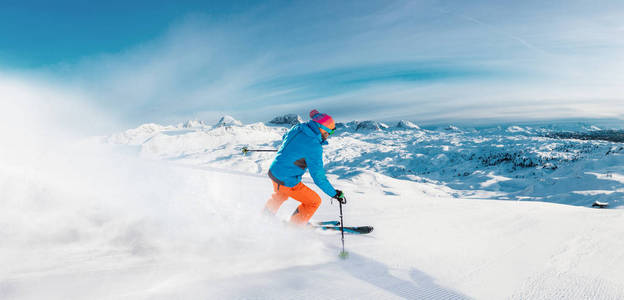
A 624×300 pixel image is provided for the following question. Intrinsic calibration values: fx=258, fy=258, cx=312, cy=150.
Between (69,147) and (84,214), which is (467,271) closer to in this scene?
(84,214)

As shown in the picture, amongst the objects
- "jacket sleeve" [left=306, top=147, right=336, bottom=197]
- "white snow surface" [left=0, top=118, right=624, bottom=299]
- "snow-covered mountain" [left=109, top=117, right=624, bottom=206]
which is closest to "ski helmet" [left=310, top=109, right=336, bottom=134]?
"jacket sleeve" [left=306, top=147, right=336, bottom=197]

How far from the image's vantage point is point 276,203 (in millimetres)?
4359

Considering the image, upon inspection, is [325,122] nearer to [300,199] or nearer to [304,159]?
[304,159]

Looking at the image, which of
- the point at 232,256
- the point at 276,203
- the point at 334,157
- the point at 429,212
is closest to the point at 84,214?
the point at 232,256

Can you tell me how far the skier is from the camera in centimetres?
368

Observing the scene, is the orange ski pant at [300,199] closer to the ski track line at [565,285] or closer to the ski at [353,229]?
the ski at [353,229]

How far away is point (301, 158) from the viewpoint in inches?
148

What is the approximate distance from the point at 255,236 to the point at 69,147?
15.8 ft

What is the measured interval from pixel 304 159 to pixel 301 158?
5cm

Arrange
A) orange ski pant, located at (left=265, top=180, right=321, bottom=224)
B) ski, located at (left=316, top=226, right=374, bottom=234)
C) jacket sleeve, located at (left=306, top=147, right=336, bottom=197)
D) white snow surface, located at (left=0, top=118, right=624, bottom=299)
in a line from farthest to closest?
1. ski, located at (left=316, top=226, right=374, bottom=234)
2. orange ski pant, located at (left=265, top=180, right=321, bottom=224)
3. jacket sleeve, located at (left=306, top=147, right=336, bottom=197)
4. white snow surface, located at (left=0, top=118, right=624, bottom=299)

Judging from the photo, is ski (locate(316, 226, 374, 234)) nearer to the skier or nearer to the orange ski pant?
the orange ski pant

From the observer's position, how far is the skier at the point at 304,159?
3.68m

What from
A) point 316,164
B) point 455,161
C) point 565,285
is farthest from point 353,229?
point 455,161

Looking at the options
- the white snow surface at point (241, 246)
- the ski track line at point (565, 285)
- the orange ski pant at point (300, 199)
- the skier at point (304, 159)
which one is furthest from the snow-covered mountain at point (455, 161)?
the skier at point (304, 159)
